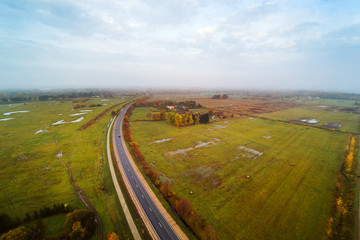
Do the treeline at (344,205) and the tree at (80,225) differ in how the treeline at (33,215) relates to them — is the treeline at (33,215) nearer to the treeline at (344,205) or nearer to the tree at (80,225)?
the tree at (80,225)

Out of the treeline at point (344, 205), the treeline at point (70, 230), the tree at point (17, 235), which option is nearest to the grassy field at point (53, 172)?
the treeline at point (70, 230)

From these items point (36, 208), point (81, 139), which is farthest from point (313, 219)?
point (81, 139)

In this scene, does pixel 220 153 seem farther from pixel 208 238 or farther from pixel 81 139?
pixel 81 139

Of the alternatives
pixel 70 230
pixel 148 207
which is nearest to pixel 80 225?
pixel 70 230

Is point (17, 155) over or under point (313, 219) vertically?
over

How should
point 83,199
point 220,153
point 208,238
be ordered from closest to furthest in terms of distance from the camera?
point 208,238
point 83,199
point 220,153

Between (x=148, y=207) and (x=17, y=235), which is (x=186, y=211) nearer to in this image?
(x=148, y=207)

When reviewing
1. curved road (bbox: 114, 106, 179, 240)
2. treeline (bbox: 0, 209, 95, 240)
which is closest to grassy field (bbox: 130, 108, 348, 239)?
curved road (bbox: 114, 106, 179, 240)
